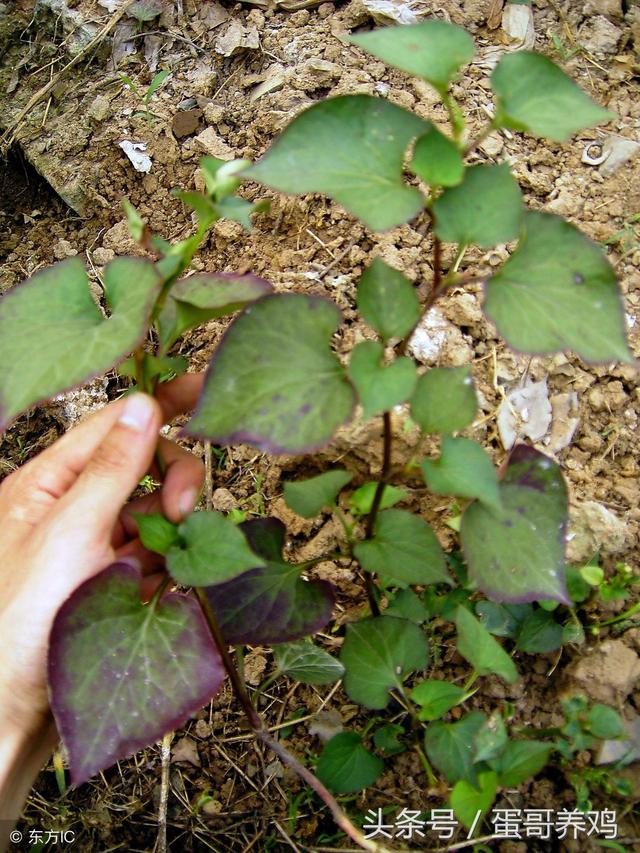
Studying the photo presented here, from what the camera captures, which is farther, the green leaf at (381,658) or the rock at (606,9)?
the rock at (606,9)

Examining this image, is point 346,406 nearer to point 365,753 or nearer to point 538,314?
point 538,314

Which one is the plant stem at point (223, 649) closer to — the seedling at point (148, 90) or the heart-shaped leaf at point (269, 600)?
the heart-shaped leaf at point (269, 600)

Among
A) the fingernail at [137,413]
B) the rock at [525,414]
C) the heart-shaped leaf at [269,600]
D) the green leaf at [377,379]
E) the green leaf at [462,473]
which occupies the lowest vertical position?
the rock at [525,414]

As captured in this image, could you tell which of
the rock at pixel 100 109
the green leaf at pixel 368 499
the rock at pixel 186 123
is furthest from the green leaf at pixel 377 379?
the rock at pixel 100 109

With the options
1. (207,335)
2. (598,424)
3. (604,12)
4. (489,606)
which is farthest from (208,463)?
(604,12)

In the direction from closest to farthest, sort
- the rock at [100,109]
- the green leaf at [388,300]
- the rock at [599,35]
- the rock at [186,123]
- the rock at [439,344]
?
the green leaf at [388,300] < the rock at [439,344] < the rock at [599,35] < the rock at [186,123] < the rock at [100,109]

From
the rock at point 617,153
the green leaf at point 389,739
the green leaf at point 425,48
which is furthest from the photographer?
the rock at point 617,153

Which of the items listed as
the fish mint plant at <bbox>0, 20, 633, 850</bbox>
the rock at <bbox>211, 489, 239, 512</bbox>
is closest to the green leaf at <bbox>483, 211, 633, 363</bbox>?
the fish mint plant at <bbox>0, 20, 633, 850</bbox>

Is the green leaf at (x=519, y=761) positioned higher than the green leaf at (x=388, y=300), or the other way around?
the green leaf at (x=388, y=300)
